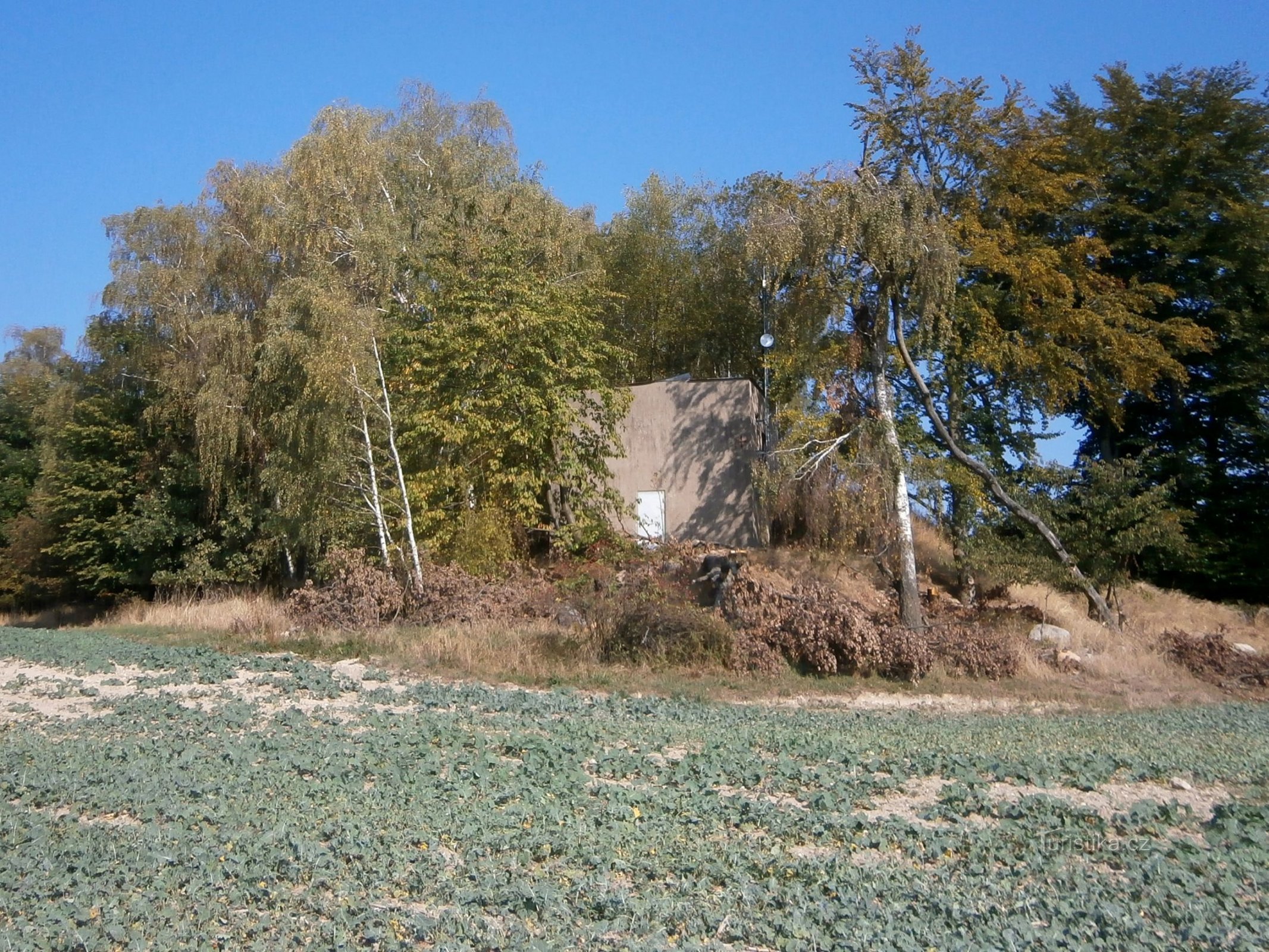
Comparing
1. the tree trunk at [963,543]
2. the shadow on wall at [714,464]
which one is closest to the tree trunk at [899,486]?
the tree trunk at [963,543]

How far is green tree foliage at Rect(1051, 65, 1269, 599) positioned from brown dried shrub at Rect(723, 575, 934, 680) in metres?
13.7

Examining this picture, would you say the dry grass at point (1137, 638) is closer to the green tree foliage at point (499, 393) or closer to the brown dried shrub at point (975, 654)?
the brown dried shrub at point (975, 654)

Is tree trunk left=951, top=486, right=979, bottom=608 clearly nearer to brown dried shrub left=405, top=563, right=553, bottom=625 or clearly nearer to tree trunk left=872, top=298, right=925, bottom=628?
tree trunk left=872, top=298, right=925, bottom=628

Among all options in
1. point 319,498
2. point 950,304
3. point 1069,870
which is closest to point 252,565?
point 319,498

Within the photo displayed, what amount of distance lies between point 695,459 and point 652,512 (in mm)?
1786

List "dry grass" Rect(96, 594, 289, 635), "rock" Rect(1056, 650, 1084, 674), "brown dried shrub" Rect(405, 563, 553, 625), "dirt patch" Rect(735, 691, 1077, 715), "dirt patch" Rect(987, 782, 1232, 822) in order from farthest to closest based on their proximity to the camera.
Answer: "dry grass" Rect(96, 594, 289, 635), "brown dried shrub" Rect(405, 563, 553, 625), "rock" Rect(1056, 650, 1084, 674), "dirt patch" Rect(735, 691, 1077, 715), "dirt patch" Rect(987, 782, 1232, 822)

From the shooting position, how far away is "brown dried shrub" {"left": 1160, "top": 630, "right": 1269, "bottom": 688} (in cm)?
1873

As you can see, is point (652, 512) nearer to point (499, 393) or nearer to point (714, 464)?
point (714, 464)

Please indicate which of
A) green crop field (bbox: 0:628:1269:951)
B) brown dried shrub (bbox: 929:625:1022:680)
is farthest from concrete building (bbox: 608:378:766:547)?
green crop field (bbox: 0:628:1269:951)

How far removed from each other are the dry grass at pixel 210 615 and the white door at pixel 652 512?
9168mm

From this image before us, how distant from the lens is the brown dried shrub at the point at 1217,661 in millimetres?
18734

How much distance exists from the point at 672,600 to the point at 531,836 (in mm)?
11389

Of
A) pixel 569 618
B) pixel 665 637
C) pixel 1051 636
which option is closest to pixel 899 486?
pixel 1051 636

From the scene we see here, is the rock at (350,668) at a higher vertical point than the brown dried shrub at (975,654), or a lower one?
lower
